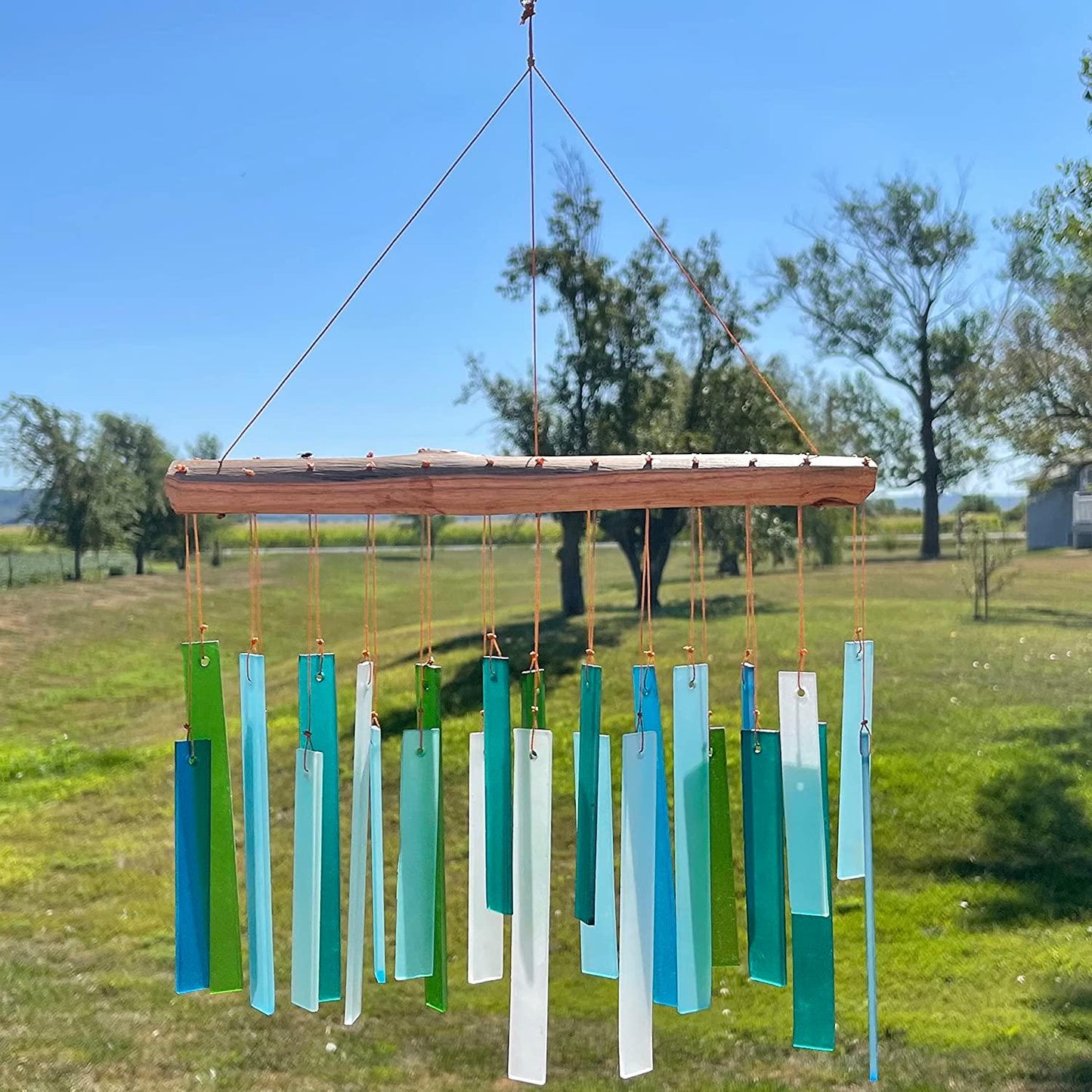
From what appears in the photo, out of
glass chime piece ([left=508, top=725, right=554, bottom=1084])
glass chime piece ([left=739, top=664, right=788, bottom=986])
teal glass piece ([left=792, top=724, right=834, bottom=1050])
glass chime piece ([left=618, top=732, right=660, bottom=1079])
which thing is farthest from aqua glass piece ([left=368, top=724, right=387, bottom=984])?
teal glass piece ([left=792, top=724, right=834, bottom=1050])

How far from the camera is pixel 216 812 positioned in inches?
107

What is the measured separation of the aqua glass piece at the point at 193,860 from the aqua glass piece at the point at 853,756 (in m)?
1.60

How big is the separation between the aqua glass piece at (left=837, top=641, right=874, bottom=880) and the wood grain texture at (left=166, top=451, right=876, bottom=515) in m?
0.43

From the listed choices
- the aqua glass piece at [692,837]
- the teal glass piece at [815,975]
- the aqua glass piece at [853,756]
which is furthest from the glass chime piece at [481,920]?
the aqua glass piece at [853,756]

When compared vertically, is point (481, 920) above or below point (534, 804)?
below

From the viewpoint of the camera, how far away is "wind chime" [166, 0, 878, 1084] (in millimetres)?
2527

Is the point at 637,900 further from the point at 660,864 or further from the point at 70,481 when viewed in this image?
the point at 70,481

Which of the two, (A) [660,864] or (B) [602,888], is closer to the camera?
(A) [660,864]

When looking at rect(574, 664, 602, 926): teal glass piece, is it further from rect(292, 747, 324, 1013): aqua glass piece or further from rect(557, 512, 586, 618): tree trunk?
rect(557, 512, 586, 618): tree trunk

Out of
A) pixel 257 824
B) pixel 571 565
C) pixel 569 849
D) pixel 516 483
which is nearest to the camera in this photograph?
pixel 516 483

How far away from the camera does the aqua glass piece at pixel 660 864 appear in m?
2.52

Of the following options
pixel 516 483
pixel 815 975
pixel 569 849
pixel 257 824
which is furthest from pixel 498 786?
pixel 569 849

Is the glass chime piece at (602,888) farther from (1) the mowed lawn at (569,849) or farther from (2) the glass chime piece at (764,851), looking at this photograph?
(1) the mowed lawn at (569,849)

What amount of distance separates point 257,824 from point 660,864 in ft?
3.31
